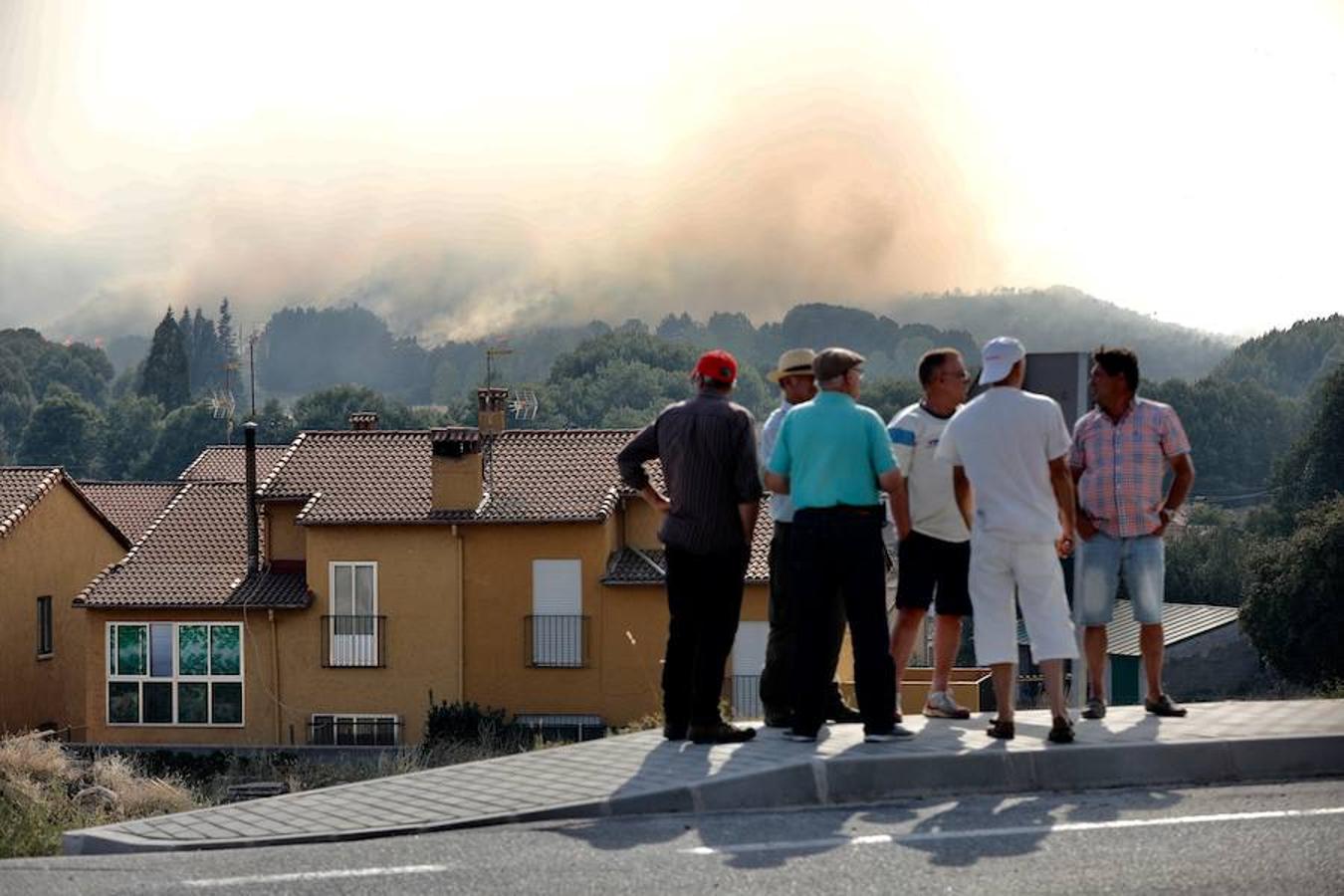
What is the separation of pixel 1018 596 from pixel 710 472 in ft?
5.25

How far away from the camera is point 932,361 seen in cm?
1041

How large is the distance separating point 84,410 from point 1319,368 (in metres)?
115

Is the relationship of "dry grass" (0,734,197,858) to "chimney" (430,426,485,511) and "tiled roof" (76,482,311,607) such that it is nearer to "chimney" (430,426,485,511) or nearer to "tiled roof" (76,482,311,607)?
"tiled roof" (76,482,311,607)

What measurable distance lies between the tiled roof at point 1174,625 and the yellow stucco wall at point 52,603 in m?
28.2

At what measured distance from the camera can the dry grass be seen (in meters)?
9.75

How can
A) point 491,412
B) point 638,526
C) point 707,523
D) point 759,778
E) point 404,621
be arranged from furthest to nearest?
point 491,412 < point 638,526 < point 404,621 < point 707,523 < point 759,778

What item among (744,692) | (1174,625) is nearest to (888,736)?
(744,692)

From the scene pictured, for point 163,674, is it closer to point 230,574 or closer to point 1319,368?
point 230,574

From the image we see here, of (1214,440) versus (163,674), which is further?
(1214,440)

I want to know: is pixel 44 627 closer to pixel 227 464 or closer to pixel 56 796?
pixel 227 464

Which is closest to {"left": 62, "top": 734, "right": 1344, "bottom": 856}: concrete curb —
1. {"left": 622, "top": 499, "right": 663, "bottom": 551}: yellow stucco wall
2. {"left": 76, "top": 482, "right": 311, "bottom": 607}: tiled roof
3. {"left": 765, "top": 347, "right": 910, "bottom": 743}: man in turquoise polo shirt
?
{"left": 765, "top": 347, "right": 910, "bottom": 743}: man in turquoise polo shirt

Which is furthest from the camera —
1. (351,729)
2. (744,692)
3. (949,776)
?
(351,729)

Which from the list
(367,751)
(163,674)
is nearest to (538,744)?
(367,751)

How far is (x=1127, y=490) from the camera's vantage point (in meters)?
10.4
